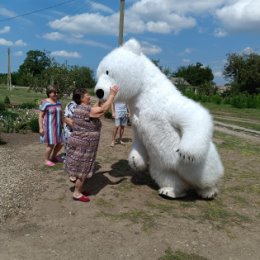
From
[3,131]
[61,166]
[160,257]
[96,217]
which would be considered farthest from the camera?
[3,131]

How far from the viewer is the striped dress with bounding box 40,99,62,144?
21.9 ft

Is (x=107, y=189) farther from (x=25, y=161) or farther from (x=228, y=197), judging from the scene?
(x=25, y=161)

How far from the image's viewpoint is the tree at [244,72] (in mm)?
44094

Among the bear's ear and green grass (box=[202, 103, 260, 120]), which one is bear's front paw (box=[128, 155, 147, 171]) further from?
green grass (box=[202, 103, 260, 120])

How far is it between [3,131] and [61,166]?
4.40 m

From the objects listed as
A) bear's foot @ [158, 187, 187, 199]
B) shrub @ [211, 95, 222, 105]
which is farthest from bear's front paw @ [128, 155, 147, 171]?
shrub @ [211, 95, 222, 105]

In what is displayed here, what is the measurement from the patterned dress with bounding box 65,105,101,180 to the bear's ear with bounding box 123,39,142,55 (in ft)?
3.24

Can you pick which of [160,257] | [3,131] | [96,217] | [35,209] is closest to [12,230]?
[35,209]

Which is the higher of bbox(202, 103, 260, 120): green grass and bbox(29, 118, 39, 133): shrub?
bbox(29, 118, 39, 133): shrub

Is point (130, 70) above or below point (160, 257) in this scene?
above

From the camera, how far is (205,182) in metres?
5.30

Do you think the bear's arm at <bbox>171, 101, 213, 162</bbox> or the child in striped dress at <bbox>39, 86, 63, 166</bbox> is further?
the child in striped dress at <bbox>39, 86, 63, 166</bbox>

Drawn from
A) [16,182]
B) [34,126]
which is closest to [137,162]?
[16,182]

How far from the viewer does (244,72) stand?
1777 inches
